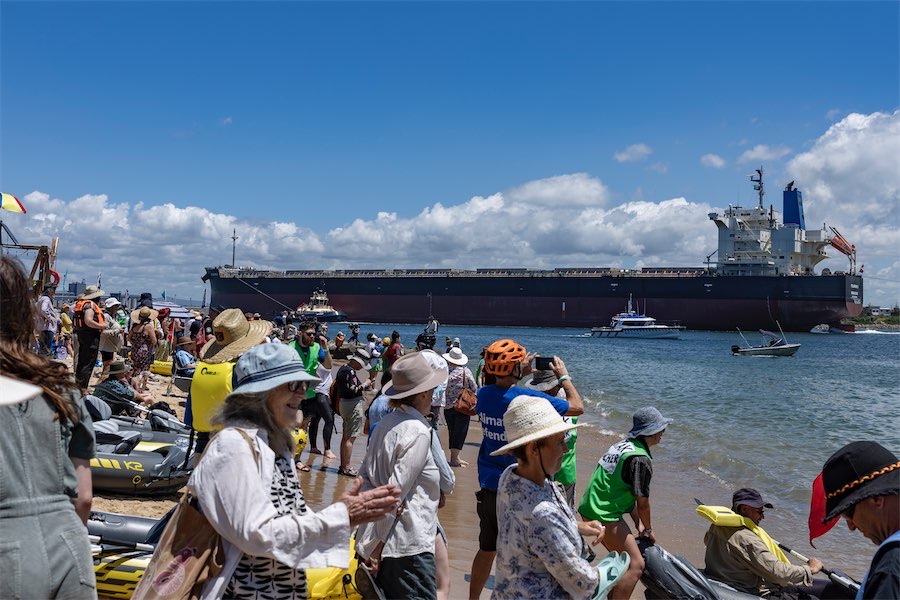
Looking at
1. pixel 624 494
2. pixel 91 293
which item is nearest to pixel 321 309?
pixel 91 293

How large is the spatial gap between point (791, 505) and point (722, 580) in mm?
5204

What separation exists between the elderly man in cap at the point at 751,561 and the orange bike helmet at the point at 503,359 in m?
1.65

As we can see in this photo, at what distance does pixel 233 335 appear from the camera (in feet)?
15.5

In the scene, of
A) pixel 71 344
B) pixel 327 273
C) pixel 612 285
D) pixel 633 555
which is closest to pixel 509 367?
pixel 633 555

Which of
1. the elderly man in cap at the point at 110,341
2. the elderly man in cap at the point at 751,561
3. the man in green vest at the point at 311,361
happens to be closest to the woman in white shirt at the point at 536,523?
the elderly man in cap at the point at 751,561

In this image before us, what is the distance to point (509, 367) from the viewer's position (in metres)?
4.14

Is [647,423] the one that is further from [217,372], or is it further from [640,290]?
[640,290]

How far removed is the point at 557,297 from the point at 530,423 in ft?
202

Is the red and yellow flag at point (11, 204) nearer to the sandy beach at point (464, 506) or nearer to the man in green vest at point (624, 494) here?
the sandy beach at point (464, 506)

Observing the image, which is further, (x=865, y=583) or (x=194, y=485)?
(x=194, y=485)

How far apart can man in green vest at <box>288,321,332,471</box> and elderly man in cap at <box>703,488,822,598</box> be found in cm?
457

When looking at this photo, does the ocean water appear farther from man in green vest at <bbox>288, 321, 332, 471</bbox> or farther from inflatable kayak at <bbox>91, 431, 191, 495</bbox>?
inflatable kayak at <bbox>91, 431, 191, 495</bbox>

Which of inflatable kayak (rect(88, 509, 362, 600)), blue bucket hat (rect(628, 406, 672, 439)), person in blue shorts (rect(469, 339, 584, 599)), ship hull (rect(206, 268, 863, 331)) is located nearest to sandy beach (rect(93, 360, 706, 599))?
person in blue shorts (rect(469, 339, 584, 599))

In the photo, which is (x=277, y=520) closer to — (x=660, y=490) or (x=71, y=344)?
(x=660, y=490)
